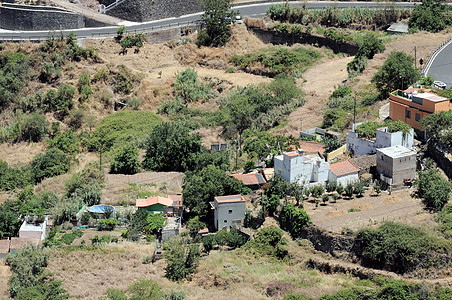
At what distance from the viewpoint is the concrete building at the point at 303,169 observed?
50.5 m

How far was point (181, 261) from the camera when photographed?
4584 cm

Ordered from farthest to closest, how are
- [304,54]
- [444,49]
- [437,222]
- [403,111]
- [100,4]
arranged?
[100,4]
[304,54]
[444,49]
[403,111]
[437,222]

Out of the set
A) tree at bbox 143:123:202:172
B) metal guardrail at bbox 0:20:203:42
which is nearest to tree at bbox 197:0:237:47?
metal guardrail at bbox 0:20:203:42

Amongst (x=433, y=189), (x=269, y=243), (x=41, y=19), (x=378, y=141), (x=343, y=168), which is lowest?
(x=269, y=243)

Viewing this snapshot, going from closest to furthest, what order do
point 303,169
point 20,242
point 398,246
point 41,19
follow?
point 398,246
point 20,242
point 303,169
point 41,19

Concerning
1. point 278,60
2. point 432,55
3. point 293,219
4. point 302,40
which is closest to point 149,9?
point 278,60

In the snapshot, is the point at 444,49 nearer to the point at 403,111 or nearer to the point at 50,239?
the point at 403,111

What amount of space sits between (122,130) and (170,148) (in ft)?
25.3

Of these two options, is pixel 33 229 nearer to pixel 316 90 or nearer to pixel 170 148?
pixel 170 148

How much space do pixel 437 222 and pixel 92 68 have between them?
34.5 metres

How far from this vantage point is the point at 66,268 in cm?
4719

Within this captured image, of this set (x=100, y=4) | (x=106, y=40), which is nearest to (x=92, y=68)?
(x=106, y=40)

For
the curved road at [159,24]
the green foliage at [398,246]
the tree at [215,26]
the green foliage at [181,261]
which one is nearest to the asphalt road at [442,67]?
the curved road at [159,24]

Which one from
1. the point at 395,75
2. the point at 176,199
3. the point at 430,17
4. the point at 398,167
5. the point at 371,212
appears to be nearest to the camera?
the point at 371,212
